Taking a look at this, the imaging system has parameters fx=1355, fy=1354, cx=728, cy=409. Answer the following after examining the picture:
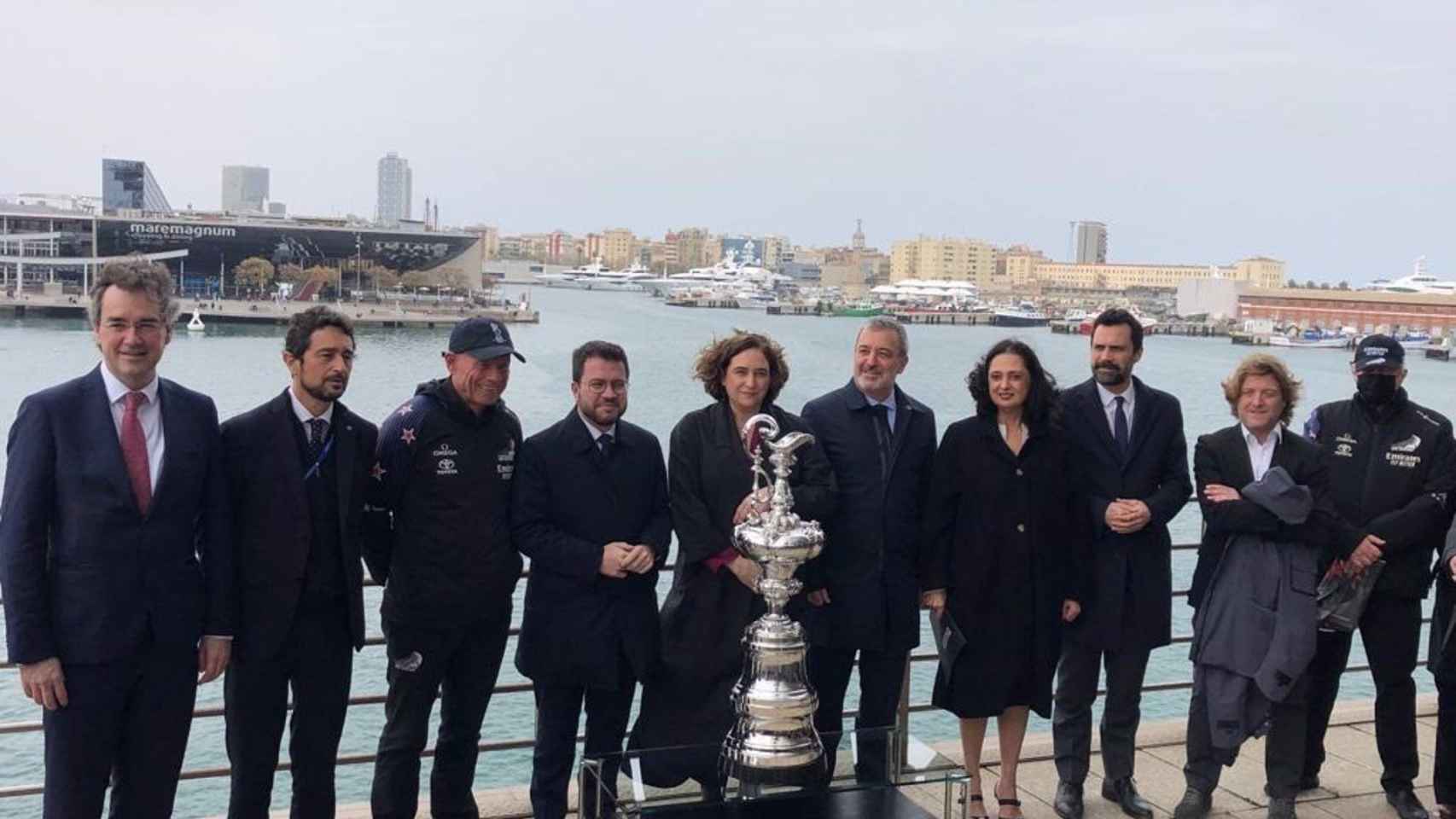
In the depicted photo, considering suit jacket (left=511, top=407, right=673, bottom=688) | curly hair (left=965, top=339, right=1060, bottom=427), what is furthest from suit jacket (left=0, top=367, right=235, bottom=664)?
curly hair (left=965, top=339, right=1060, bottom=427)

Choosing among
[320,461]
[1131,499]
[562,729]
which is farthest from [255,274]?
[1131,499]

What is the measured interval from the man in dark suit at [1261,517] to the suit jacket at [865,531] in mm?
1001

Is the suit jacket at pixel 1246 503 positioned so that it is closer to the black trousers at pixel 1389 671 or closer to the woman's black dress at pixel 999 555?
the black trousers at pixel 1389 671

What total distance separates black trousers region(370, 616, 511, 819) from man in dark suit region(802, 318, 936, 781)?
0.97 metres

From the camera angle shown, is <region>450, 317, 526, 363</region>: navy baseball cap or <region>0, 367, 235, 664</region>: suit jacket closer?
<region>0, 367, 235, 664</region>: suit jacket

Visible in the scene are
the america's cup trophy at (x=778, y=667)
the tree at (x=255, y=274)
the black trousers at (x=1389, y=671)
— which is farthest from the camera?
the tree at (x=255, y=274)

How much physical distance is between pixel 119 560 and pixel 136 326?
552 mm

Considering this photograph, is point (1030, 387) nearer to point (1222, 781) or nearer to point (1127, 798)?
point (1127, 798)

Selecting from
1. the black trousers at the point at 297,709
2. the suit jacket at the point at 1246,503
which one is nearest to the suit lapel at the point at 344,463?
the black trousers at the point at 297,709

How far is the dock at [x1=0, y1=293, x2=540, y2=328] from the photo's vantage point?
67.7 meters

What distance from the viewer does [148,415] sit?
3.30 meters

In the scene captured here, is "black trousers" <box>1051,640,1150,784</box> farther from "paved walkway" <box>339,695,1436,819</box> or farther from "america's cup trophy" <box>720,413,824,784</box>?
"america's cup trophy" <box>720,413,824,784</box>

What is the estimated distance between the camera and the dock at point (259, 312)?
6769 cm

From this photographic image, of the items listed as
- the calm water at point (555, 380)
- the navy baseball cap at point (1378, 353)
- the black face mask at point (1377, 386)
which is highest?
the navy baseball cap at point (1378, 353)
